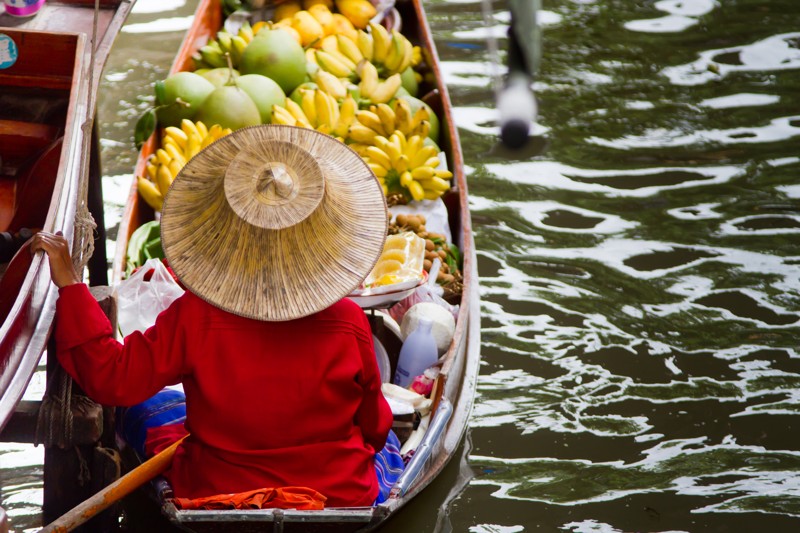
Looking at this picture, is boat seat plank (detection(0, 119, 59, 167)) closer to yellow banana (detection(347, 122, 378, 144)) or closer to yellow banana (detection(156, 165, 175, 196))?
yellow banana (detection(156, 165, 175, 196))

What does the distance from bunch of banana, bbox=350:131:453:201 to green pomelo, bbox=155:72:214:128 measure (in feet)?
2.90

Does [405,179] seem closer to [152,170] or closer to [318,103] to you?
[318,103]

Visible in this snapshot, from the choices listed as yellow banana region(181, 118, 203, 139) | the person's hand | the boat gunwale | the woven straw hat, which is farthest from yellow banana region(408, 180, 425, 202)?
the person's hand

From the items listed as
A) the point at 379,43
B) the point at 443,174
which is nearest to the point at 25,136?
the point at 443,174

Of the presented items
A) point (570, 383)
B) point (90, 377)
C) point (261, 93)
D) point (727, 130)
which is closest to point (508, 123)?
point (90, 377)

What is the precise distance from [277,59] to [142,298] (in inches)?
78.4

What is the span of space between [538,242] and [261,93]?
170cm

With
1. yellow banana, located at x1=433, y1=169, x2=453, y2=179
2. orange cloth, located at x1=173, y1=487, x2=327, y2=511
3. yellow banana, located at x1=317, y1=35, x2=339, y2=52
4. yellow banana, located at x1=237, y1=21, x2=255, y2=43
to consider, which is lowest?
orange cloth, located at x1=173, y1=487, x2=327, y2=511

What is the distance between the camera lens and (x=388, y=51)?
197 inches

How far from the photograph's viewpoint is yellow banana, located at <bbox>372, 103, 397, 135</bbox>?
4.36 m

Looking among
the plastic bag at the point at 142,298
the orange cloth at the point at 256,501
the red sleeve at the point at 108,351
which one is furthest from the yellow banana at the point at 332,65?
the orange cloth at the point at 256,501

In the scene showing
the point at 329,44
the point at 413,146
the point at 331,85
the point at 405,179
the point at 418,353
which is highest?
the point at 329,44

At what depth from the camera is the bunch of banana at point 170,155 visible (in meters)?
3.91

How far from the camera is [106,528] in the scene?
2879mm
